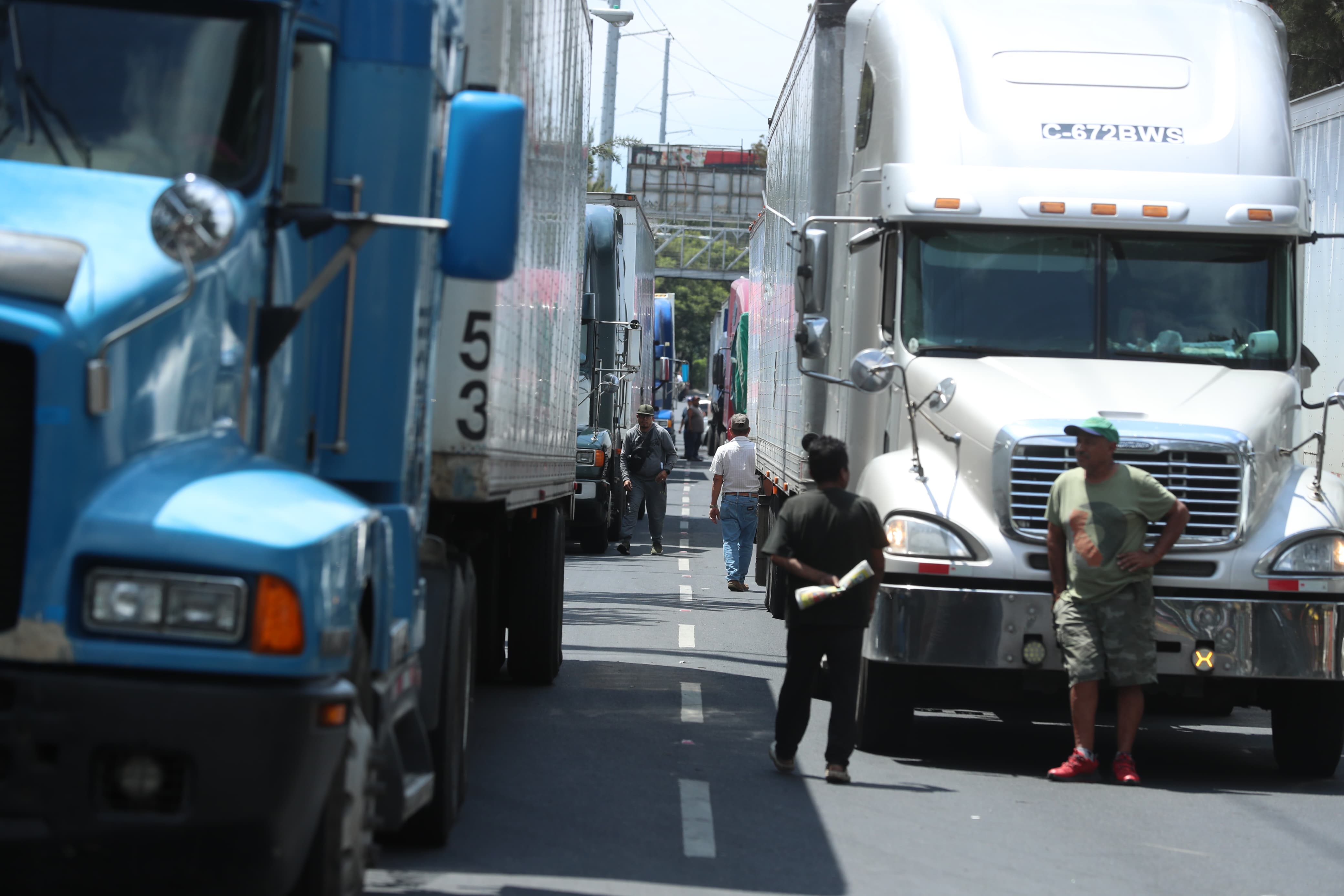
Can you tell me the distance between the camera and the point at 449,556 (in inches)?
272

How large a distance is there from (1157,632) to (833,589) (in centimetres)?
179

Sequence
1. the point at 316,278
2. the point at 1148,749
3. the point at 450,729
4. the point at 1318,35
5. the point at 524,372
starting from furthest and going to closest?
the point at 1318,35 → the point at 1148,749 → the point at 524,372 → the point at 450,729 → the point at 316,278

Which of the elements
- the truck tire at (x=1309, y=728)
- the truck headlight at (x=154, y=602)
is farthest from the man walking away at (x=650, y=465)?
the truck headlight at (x=154, y=602)

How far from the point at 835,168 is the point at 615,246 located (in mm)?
11613

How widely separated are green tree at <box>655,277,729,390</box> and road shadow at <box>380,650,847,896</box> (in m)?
89.6

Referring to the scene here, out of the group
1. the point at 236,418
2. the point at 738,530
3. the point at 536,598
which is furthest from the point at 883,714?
the point at 738,530

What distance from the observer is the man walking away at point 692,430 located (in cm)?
4591

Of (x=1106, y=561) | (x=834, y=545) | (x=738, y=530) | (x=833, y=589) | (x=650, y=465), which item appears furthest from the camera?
(x=650, y=465)

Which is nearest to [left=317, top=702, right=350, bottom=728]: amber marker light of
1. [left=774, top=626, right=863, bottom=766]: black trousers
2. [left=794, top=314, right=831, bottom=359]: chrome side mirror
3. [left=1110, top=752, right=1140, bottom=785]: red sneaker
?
[left=774, top=626, right=863, bottom=766]: black trousers

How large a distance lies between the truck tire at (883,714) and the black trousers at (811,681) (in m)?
0.58

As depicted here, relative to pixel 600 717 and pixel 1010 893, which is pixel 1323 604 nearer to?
pixel 1010 893

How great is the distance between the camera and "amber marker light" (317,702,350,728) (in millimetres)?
4297

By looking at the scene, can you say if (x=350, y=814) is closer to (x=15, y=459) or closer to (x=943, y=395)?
(x=15, y=459)

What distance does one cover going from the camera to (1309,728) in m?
9.58
